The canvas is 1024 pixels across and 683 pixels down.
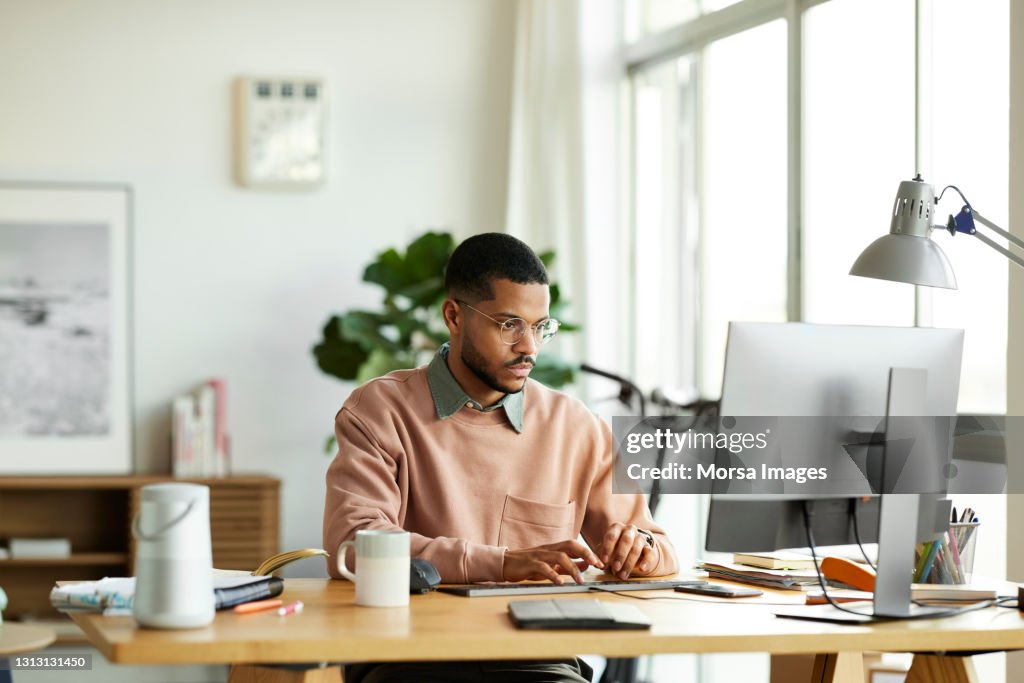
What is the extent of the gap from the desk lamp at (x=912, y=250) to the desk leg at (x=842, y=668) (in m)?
0.69

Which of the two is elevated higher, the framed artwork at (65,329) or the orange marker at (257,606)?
the framed artwork at (65,329)

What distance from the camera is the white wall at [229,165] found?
16.1ft

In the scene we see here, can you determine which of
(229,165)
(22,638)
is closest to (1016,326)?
(22,638)

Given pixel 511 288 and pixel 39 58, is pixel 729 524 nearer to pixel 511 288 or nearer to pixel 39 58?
pixel 511 288

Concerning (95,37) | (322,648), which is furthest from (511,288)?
(95,37)

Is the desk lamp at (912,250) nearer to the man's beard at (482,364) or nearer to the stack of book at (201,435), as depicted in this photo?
the man's beard at (482,364)

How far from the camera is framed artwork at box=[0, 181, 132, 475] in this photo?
4.81m

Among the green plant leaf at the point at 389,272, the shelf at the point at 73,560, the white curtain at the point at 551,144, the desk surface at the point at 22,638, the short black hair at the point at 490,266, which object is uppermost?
the white curtain at the point at 551,144

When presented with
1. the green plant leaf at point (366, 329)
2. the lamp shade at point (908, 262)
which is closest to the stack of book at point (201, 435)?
the green plant leaf at point (366, 329)

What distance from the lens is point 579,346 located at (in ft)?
16.1

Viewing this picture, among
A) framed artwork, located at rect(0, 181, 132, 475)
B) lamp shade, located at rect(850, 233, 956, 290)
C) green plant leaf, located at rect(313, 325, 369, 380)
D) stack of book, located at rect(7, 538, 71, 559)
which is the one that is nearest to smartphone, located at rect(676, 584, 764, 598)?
lamp shade, located at rect(850, 233, 956, 290)

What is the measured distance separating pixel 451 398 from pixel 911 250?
91 centimetres

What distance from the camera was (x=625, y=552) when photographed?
214 centimetres

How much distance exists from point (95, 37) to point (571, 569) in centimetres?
380
